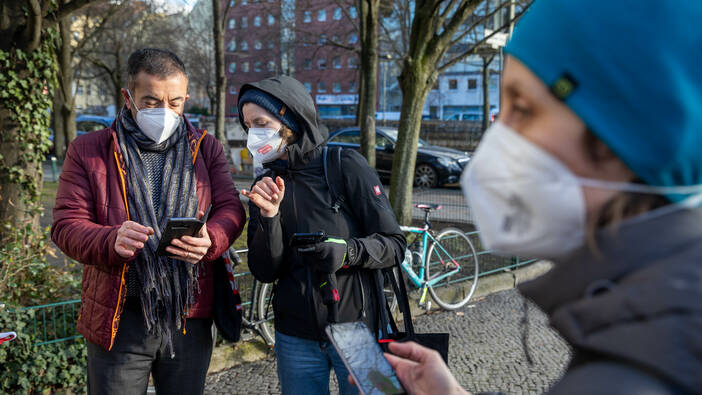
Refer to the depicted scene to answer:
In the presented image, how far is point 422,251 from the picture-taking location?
21.4ft

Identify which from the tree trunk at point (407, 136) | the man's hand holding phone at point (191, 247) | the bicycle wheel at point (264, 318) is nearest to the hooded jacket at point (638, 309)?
the man's hand holding phone at point (191, 247)

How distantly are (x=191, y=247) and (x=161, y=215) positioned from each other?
0.27 metres

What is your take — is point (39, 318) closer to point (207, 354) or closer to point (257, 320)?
point (257, 320)

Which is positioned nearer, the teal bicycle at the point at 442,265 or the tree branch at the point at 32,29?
the tree branch at the point at 32,29

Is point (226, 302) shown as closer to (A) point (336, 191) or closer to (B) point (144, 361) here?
(B) point (144, 361)

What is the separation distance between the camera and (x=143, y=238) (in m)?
2.22

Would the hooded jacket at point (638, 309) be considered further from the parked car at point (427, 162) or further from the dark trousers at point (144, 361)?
the parked car at point (427, 162)

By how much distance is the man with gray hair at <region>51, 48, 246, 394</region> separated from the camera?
2.35 m

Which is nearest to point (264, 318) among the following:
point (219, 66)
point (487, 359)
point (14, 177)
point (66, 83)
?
point (487, 359)

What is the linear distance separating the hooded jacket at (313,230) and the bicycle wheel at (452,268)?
12.6 ft

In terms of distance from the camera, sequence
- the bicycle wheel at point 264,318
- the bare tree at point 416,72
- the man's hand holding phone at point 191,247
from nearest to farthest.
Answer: the man's hand holding phone at point 191,247, the bicycle wheel at point 264,318, the bare tree at point 416,72

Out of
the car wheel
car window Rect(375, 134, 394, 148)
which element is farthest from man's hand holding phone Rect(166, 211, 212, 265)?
car window Rect(375, 134, 394, 148)

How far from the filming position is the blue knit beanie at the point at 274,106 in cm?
266

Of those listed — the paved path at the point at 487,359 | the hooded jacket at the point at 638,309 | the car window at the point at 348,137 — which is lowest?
the paved path at the point at 487,359
